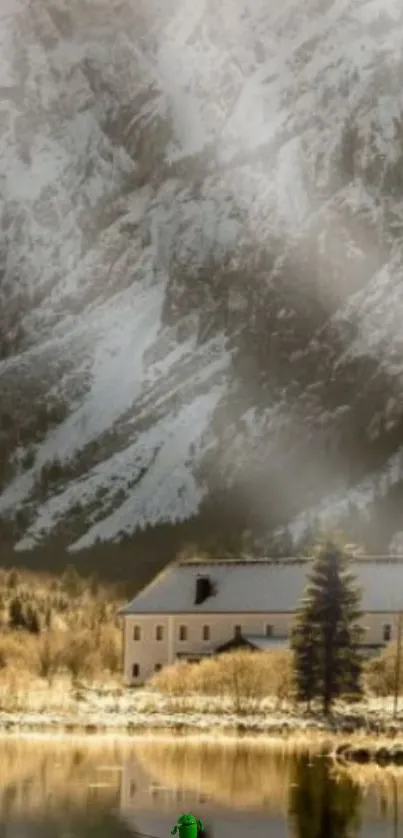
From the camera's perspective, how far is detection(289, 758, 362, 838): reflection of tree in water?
189 feet

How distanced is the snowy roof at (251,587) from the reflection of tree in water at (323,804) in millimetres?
69838

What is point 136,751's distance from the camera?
79.5 meters

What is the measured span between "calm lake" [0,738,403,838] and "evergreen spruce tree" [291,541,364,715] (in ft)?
72.8

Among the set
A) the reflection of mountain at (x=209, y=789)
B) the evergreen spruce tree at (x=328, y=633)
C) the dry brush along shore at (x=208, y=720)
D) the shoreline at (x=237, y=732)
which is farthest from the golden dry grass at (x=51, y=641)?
the reflection of mountain at (x=209, y=789)

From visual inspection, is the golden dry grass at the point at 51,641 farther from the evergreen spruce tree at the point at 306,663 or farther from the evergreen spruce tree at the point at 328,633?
the evergreen spruce tree at the point at 328,633

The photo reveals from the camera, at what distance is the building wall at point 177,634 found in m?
143

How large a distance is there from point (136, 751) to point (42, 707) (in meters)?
27.3

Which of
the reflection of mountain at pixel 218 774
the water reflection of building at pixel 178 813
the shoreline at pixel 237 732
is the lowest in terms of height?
the water reflection of building at pixel 178 813

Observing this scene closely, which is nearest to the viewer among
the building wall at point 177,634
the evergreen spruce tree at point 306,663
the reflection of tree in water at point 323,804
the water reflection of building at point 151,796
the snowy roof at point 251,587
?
the reflection of tree in water at point 323,804

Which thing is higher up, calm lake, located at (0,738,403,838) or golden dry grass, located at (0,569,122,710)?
golden dry grass, located at (0,569,122,710)

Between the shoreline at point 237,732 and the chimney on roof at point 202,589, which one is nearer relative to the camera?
the shoreline at point 237,732

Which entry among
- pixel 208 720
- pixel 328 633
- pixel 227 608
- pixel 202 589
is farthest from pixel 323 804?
pixel 202 589

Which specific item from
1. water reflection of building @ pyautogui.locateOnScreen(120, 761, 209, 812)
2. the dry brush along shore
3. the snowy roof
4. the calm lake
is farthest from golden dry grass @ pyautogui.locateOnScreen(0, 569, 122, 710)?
water reflection of building @ pyautogui.locateOnScreen(120, 761, 209, 812)

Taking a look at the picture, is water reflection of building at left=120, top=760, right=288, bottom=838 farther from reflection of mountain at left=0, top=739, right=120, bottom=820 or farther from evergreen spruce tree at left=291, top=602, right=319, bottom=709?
evergreen spruce tree at left=291, top=602, right=319, bottom=709
